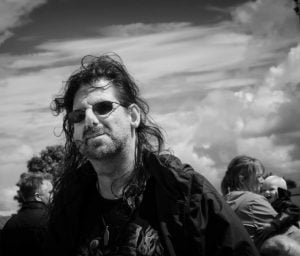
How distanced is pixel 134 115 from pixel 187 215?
2.69ft

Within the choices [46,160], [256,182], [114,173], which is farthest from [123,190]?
[46,160]

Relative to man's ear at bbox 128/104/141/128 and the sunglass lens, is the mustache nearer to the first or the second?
the sunglass lens

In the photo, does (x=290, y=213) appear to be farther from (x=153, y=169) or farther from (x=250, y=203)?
(x=153, y=169)

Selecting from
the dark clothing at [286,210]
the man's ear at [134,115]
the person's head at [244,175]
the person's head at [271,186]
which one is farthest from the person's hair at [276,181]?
the man's ear at [134,115]

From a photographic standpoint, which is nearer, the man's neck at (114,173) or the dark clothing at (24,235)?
the man's neck at (114,173)

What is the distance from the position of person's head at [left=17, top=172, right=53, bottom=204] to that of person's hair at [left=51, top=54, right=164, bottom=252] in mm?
2009

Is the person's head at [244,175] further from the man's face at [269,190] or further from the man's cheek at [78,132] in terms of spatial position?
the man's cheek at [78,132]

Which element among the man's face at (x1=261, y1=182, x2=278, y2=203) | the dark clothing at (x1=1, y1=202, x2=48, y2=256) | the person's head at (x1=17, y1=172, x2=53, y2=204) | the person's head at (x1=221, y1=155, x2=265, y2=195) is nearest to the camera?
the dark clothing at (x1=1, y1=202, x2=48, y2=256)

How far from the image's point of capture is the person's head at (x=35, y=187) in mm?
4973

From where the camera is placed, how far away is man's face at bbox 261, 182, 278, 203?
16.8 ft

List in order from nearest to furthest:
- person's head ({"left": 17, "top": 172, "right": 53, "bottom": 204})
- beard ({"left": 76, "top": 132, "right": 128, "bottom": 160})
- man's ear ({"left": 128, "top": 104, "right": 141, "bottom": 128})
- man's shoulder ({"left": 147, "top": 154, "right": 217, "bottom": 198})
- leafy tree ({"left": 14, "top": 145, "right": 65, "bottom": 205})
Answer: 1. man's shoulder ({"left": 147, "top": 154, "right": 217, "bottom": 198})
2. beard ({"left": 76, "top": 132, "right": 128, "bottom": 160})
3. man's ear ({"left": 128, "top": 104, "right": 141, "bottom": 128})
4. person's head ({"left": 17, "top": 172, "right": 53, "bottom": 204})
5. leafy tree ({"left": 14, "top": 145, "right": 65, "bottom": 205})

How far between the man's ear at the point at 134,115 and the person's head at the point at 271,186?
274 centimetres

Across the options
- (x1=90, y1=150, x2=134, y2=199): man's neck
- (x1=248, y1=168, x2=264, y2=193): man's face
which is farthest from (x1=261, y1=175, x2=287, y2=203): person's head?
(x1=90, y1=150, x2=134, y2=199): man's neck

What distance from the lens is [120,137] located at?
8.54ft
